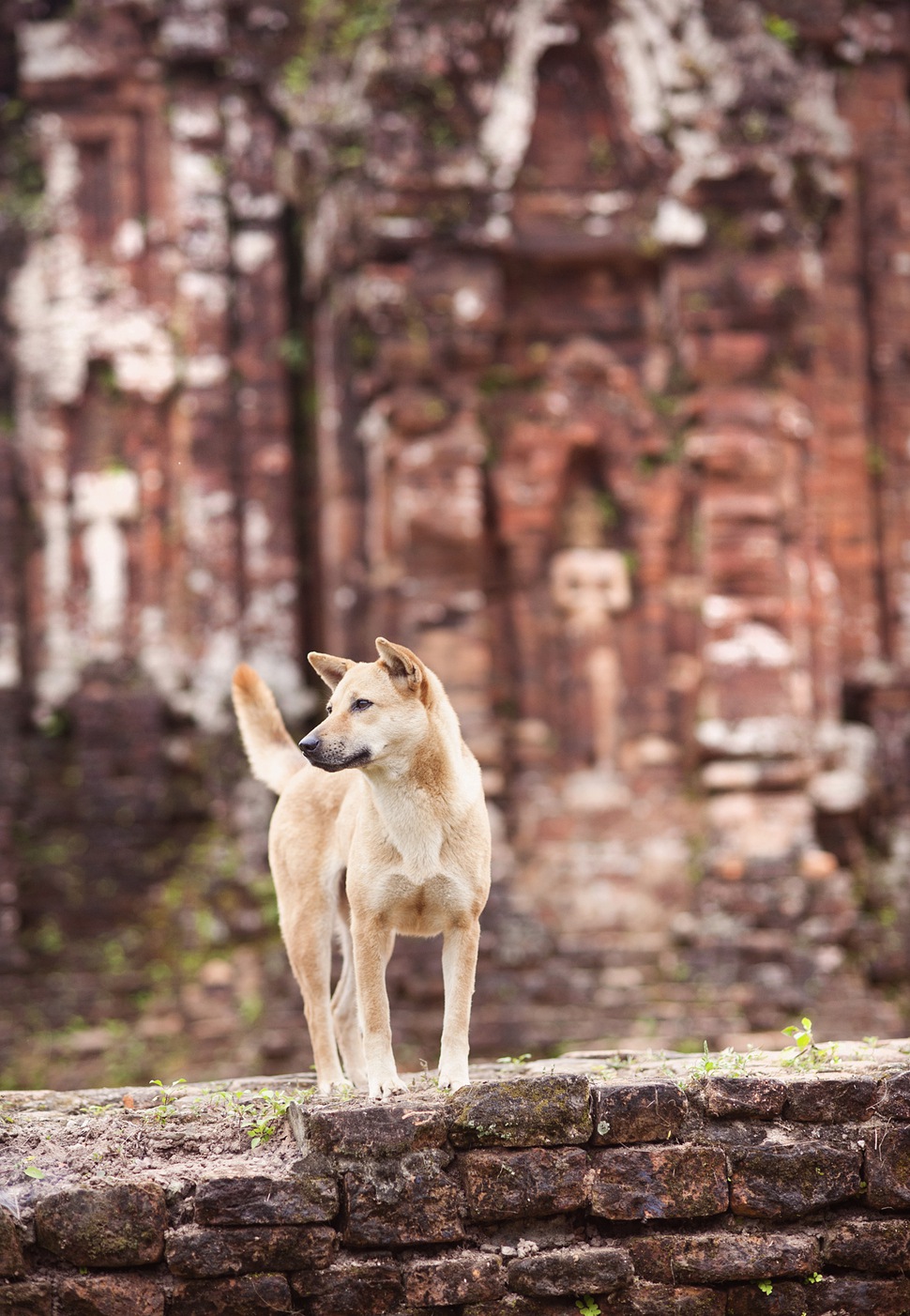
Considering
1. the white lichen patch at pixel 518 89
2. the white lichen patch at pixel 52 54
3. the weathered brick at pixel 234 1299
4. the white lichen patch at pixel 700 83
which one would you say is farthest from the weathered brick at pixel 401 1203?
the white lichen patch at pixel 52 54

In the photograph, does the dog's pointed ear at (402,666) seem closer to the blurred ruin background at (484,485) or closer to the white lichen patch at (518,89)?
the blurred ruin background at (484,485)

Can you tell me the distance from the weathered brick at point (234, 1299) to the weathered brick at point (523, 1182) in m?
0.63

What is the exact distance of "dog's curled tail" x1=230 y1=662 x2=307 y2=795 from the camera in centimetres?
642

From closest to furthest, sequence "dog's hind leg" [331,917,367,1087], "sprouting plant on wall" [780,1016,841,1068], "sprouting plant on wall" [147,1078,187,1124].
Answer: "sprouting plant on wall" [147,1078,187,1124] → "sprouting plant on wall" [780,1016,841,1068] → "dog's hind leg" [331,917,367,1087]

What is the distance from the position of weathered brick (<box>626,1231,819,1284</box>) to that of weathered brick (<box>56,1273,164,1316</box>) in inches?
57.5

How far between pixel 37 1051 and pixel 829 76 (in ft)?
35.3

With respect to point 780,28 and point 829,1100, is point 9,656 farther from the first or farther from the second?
point 829,1100

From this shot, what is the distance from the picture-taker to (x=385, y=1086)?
17.6 feet

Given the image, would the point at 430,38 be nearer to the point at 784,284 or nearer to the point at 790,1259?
the point at 784,284

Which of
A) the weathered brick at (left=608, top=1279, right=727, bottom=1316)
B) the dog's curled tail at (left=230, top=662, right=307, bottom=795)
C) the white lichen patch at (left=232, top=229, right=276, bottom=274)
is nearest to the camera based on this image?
the weathered brick at (left=608, top=1279, right=727, bottom=1316)

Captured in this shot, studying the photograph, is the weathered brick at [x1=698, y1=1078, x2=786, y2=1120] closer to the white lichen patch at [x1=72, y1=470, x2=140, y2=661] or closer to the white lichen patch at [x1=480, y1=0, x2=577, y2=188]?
the white lichen patch at [x1=480, y1=0, x2=577, y2=188]

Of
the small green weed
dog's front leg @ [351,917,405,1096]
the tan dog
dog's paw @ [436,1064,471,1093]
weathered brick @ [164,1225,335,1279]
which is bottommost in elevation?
the small green weed

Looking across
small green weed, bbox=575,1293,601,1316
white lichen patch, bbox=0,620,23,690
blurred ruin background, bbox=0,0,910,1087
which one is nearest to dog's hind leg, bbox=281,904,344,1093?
small green weed, bbox=575,1293,601,1316

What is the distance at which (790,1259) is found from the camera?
17.0ft
